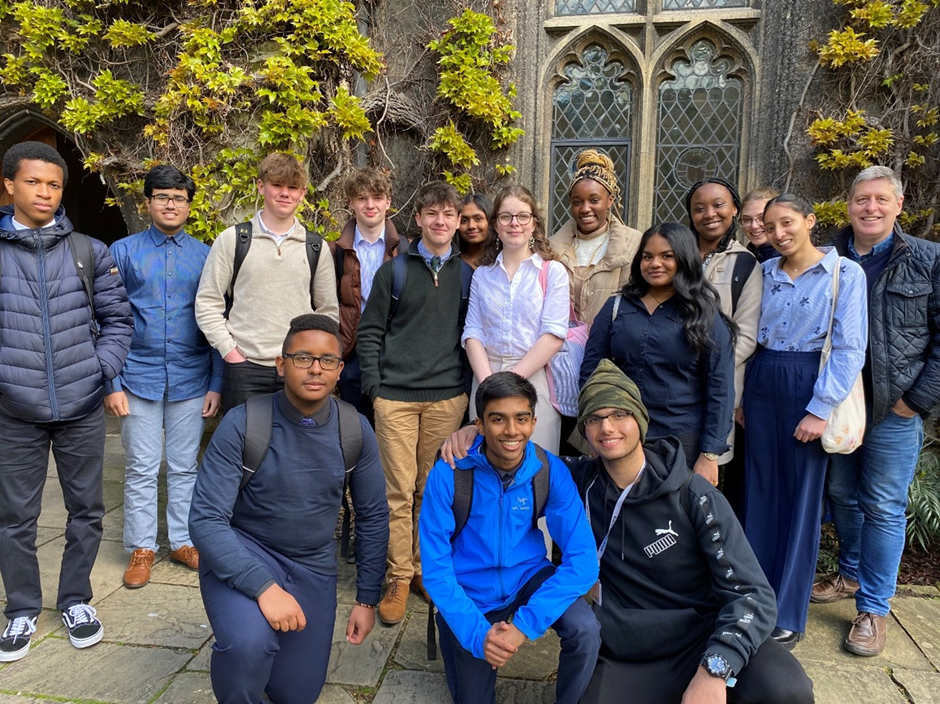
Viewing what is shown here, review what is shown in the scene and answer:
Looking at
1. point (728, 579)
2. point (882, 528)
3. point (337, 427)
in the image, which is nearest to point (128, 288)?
point (337, 427)

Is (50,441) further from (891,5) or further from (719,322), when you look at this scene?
(891,5)

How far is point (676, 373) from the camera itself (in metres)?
2.86

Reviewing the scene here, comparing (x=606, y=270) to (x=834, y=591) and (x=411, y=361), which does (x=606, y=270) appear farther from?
(x=834, y=591)

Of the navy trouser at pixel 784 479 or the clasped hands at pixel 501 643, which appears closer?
the clasped hands at pixel 501 643

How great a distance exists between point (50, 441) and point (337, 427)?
4.82 ft

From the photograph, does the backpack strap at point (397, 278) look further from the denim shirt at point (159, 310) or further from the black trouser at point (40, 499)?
the black trouser at point (40, 499)

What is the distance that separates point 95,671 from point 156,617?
0.48 metres

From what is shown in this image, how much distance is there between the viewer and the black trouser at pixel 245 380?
350cm

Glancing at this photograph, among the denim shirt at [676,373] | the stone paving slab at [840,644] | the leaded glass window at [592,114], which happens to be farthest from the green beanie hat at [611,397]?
the leaded glass window at [592,114]

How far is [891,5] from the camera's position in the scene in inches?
196

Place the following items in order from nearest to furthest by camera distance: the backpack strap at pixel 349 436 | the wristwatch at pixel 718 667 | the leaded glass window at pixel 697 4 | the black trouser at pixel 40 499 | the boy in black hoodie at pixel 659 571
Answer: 1. the wristwatch at pixel 718 667
2. the boy in black hoodie at pixel 659 571
3. the backpack strap at pixel 349 436
4. the black trouser at pixel 40 499
5. the leaded glass window at pixel 697 4

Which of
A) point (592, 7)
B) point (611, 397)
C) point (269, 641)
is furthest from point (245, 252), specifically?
point (592, 7)

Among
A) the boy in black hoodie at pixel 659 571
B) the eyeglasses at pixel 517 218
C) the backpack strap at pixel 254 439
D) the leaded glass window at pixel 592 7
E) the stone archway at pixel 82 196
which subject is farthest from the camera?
the stone archway at pixel 82 196

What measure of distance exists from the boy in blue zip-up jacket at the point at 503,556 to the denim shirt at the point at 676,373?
2.01 feet
